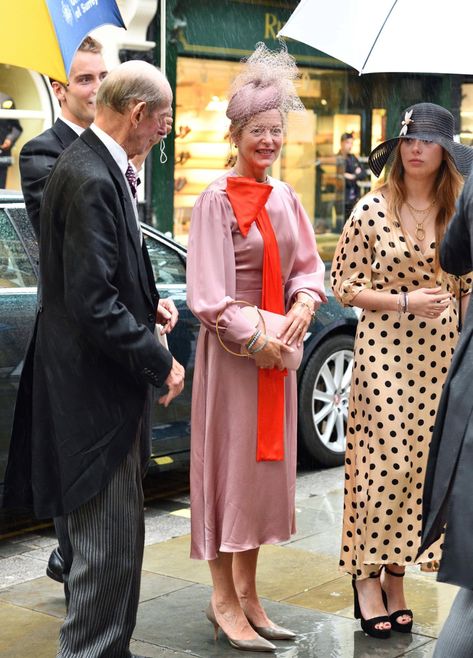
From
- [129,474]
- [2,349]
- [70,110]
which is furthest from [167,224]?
[129,474]

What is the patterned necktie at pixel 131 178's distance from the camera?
12.5ft

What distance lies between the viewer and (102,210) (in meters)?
3.56

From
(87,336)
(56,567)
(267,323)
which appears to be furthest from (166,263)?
(87,336)

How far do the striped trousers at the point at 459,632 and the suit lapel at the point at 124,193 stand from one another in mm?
1350

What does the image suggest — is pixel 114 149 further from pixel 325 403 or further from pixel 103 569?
pixel 325 403

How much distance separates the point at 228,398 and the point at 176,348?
6.75ft

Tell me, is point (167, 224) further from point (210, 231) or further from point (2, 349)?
point (210, 231)

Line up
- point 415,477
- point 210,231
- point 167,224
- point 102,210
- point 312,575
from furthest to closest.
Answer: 1. point 167,224
2. point 312,575
3. point 415,477
4. point 210,231
5. point 102,210

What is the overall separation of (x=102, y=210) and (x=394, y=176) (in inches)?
58.8

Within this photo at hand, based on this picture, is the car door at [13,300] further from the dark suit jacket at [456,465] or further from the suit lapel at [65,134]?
the dark suit jacket at [456,465]

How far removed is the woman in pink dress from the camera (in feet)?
14.3

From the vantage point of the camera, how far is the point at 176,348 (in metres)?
6.46

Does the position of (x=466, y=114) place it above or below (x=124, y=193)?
above

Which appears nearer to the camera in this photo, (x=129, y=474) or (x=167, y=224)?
(x=129, y=474)
